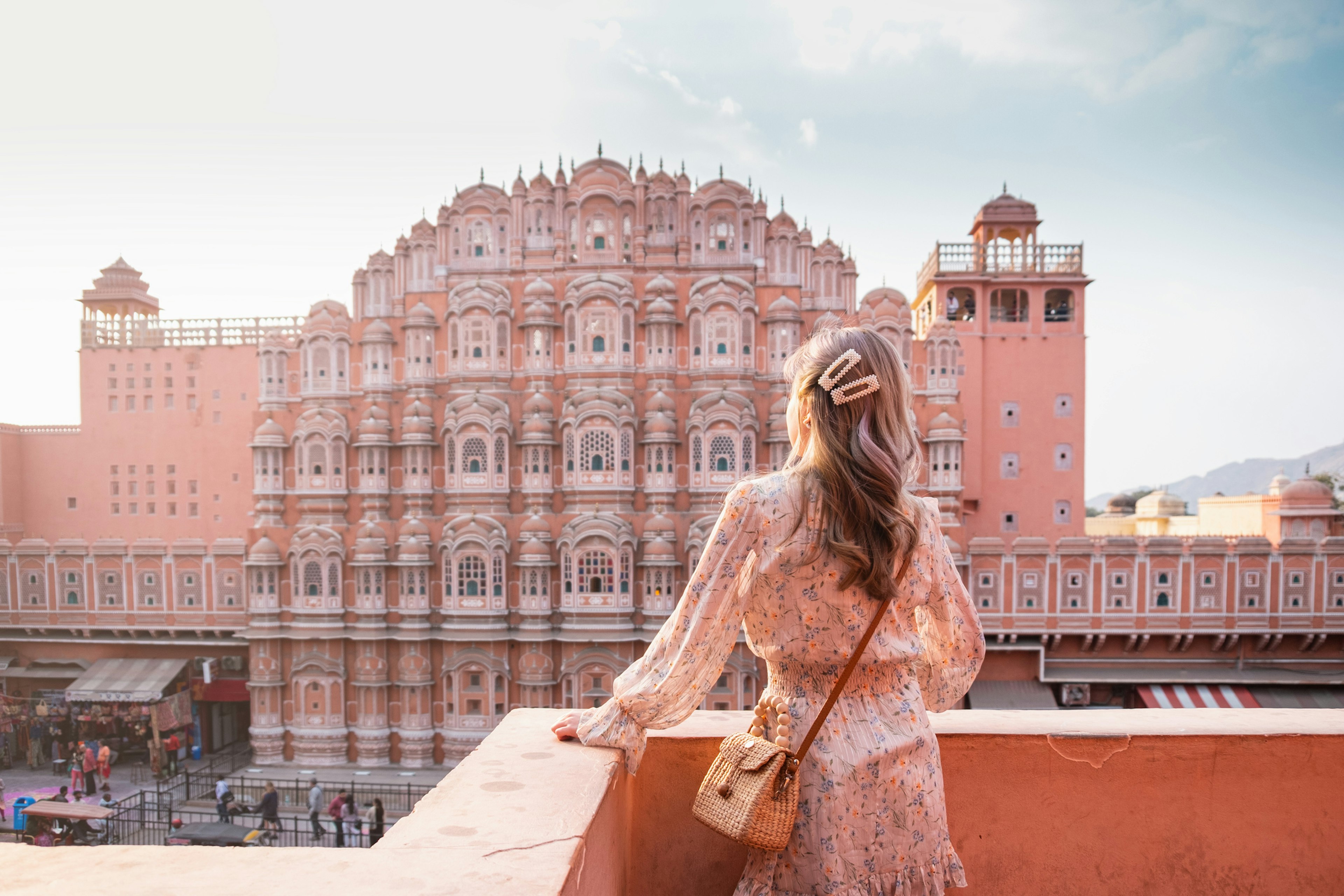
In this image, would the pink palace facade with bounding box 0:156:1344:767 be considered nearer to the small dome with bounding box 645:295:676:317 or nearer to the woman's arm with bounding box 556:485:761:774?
the small dome with bounding box 645:295:676:317

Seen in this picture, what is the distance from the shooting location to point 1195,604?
1545cm

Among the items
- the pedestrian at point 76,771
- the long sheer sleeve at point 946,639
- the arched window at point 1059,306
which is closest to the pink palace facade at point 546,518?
the pedestrian at point 76,771

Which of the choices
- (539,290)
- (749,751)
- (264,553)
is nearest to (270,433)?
(264,553)

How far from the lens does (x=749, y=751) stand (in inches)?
60.1

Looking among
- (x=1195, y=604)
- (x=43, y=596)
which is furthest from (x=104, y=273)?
(x=1195, y=604)

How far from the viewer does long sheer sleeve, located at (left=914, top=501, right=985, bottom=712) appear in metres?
1.76

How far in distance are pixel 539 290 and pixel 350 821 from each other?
10074 millimetres

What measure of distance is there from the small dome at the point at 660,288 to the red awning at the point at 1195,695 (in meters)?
12.1

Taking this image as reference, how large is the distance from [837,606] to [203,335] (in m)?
25.2

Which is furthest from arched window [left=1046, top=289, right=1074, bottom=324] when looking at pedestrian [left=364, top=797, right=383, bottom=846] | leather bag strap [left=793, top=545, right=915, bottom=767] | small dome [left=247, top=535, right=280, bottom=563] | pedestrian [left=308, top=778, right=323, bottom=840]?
leather bag strap [left=793, top=545, right=915, bottom=767]

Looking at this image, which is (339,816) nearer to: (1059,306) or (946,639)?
(946,639)

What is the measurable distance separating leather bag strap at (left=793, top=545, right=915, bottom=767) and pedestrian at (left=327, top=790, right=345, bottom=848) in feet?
43.1

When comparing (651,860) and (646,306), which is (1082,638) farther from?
(651,860)

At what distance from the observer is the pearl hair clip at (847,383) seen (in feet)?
5.00
